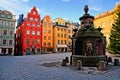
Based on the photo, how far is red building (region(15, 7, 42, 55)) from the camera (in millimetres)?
49000

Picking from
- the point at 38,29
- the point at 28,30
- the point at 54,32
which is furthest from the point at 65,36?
the point at 28,30

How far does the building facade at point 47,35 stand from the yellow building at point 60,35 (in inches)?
67.7

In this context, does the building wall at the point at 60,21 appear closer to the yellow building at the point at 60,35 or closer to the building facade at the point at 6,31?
the yellow building at the point at 60,35

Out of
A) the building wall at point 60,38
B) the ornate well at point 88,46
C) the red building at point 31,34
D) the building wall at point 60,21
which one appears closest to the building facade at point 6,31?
the red building at point 31,34

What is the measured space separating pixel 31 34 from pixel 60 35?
A: 43.4 ft

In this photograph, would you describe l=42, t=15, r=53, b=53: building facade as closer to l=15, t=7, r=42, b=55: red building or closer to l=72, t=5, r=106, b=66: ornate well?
l=15, t=7, r=42, b=55: red building

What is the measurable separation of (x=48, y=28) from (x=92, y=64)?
4164cm

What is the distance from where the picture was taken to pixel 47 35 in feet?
181

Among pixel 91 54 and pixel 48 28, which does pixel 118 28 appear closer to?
pixel 91 54

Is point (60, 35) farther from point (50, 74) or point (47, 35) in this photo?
point (50, 74)

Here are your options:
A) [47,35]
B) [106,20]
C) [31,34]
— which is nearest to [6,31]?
[31,34]

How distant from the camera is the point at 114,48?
96.4 feet

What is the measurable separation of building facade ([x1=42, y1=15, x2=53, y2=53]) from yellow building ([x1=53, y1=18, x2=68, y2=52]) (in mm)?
1719

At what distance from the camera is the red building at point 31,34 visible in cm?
4900
